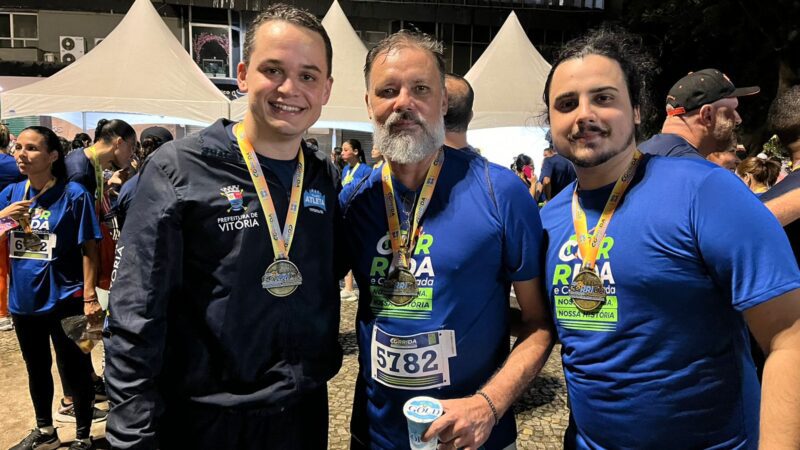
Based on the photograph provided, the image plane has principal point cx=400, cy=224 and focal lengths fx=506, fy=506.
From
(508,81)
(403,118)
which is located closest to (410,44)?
(403,118)

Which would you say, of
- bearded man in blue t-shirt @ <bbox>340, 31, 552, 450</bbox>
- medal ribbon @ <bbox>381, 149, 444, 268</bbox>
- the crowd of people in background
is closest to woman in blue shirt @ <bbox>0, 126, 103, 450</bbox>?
the crowd of people in background

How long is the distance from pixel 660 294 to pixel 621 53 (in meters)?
0.83

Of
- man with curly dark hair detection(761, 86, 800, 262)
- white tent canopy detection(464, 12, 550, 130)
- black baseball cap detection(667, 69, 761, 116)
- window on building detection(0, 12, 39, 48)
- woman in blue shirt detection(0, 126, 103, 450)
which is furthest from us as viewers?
window on building detection(0, 12, 39, 48)

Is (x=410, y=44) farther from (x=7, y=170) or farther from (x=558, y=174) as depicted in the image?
(x=558, y=174)

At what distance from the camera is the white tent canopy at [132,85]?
768cm

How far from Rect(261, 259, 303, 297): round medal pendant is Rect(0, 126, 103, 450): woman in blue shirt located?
94.7 inches

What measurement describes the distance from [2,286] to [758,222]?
6.93 meters

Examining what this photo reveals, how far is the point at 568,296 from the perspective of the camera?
161 cm

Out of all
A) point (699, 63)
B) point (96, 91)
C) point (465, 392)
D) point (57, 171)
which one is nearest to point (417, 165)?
point (465, 392)

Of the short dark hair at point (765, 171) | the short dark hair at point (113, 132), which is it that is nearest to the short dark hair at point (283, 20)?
the short dark hair at point (113, 132)

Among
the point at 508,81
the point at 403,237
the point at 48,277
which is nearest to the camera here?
the point at 403,237

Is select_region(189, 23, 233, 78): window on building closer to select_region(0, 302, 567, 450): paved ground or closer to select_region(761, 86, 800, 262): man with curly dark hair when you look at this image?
select_region(0, 302, 567, 450): paved ground

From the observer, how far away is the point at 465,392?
1734 mm

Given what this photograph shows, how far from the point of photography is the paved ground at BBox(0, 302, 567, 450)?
3.61m
